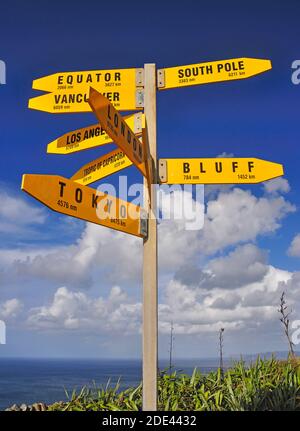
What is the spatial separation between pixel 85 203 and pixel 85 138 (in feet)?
3.67

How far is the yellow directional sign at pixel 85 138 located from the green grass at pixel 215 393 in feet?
10.1

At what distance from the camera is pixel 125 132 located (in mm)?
3066

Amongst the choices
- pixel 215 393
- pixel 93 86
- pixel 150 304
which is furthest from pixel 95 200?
pixel 215 393

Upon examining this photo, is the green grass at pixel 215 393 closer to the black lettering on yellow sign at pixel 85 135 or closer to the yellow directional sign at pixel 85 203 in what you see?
the yellow directional sign at pixel 85 203

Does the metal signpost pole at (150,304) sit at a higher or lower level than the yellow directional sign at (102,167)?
lower

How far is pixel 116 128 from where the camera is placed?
2904 millimetres

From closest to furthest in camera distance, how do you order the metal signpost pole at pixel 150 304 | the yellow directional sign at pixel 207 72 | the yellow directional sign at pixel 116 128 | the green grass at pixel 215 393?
the yellow directional sign at pixel 116 128 < the metal signpost pole at pixel 150 304 < the yellow directional sign at pixel 207 72 < the green grass at pixel 215 393

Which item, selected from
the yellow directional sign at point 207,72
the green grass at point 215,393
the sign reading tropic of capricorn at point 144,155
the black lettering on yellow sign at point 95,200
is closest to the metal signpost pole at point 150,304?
the sign reading tropic of capricorn at point 144,155

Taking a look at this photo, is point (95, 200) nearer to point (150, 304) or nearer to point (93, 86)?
point (150, 304)

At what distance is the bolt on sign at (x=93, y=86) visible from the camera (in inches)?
156

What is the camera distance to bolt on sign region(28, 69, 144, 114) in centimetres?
396
